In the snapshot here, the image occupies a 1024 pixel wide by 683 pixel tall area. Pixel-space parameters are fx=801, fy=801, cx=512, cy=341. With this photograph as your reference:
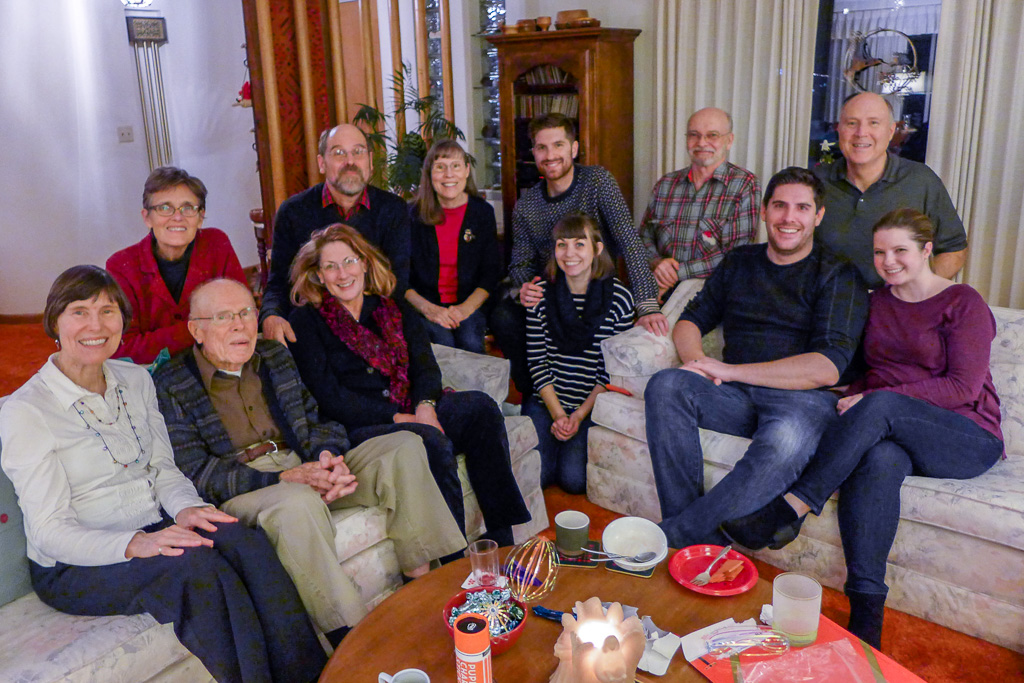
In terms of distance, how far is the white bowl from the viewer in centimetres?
179

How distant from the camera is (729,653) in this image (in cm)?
146

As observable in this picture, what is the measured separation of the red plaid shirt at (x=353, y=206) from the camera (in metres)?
3.04

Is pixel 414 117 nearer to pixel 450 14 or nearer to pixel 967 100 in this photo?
pixel 450 14

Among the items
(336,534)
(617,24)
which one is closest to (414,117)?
(617,24)

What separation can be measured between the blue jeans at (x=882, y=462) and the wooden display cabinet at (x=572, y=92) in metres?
2.40

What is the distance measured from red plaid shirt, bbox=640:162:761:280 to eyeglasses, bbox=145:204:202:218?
1795mm

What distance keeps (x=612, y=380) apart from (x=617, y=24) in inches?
98.3

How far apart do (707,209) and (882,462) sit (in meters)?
1.40

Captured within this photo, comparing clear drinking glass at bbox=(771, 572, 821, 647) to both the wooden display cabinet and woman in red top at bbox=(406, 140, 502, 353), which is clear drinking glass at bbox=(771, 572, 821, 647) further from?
the wooden display cabinet

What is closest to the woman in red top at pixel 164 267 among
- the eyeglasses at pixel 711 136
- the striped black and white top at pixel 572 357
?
the striped black and white top at pixel 572 357

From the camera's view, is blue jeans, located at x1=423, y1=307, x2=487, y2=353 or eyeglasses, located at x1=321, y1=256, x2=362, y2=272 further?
blue jeans, located at x1=423, y1=307, x2=487, y2=353

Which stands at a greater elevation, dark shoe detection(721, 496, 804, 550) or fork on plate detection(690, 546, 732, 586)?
fork on plate detection(690, 546, 732, 586)

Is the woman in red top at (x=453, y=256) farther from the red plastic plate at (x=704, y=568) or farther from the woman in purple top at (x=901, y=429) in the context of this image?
the red plastic plate at (x=704, y=568)

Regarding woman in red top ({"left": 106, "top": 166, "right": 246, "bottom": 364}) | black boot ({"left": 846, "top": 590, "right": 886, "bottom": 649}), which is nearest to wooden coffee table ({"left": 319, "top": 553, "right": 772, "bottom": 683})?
black boot ({"left": 846, "top": 590, "right": 886, "bottom": 649})
